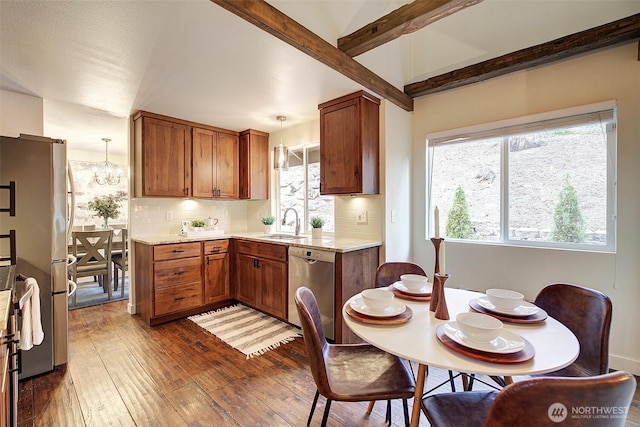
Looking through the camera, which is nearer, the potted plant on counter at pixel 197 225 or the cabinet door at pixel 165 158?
the cabinet door at pixel 165 158

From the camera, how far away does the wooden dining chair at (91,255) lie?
12.3ft

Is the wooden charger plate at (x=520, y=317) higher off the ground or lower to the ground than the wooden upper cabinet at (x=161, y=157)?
lower

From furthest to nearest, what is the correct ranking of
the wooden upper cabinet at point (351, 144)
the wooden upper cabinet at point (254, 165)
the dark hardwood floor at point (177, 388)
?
the wooden upper cabinet at point (254, 165) < the wooden upper cabinet at point (351, 144) < the dark hardwood floor at point (177, 388)

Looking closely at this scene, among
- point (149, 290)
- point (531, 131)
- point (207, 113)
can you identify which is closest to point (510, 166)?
point (531, 131)

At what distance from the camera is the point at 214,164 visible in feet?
12.9

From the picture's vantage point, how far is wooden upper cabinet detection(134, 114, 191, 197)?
10.8ft

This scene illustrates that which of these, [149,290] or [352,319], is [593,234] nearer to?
[352,319]

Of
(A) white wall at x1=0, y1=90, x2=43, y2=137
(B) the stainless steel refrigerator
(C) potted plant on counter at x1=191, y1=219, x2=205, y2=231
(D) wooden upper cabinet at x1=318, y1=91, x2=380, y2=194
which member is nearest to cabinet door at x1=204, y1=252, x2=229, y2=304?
(C) potted plant on counter at x1=191, y1=219, x2=205, y2=231

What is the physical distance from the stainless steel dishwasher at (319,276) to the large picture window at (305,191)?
85 cm

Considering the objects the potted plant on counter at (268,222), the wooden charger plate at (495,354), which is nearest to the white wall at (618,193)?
the wooden charger plate at (495,354)

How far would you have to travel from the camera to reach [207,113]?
3.42m

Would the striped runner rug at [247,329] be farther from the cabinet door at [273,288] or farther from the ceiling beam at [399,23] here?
the ceiling beam at [399,23]

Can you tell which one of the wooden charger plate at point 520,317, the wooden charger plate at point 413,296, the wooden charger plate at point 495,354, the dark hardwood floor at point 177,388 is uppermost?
the wooden charger plate at point 413,296

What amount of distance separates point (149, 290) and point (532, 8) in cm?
453
